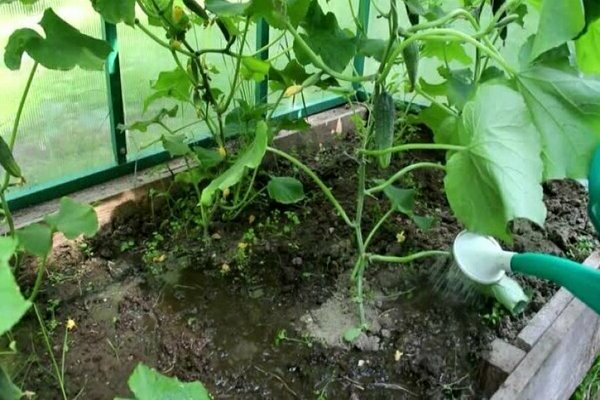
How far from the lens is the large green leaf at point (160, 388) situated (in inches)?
36.6

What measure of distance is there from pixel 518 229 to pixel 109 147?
3.74 ft

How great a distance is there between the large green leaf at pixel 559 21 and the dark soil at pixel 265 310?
29.9 inches

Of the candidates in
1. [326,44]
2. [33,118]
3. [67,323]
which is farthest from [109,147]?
[326,44]

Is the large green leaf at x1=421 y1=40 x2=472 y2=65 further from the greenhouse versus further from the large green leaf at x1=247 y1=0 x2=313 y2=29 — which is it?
the large green leaf at x1=247 y1=0 x2=313 y2=29

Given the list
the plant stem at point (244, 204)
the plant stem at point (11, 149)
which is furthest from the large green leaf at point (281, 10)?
the plant stem at point (244, 204)

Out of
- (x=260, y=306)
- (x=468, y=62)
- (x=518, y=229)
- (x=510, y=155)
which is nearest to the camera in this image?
(x=510, y=155)

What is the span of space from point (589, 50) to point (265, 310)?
2.78 ft

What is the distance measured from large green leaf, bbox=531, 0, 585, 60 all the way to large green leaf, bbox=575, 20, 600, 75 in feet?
0.87

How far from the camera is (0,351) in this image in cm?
129

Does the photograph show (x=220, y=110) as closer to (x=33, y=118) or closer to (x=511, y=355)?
(x=33, y=118)

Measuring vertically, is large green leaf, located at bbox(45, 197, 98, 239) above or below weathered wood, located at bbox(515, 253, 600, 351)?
above

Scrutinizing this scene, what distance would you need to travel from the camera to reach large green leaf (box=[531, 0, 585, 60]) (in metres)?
0.87

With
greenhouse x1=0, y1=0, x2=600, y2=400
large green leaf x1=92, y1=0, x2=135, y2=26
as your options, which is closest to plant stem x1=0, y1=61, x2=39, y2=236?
greenhouse x1=0, y1=0, x2=600, y2=400

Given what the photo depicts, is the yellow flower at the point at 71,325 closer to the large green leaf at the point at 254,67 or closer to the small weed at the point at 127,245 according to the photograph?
the small weed at the point at 127,245
